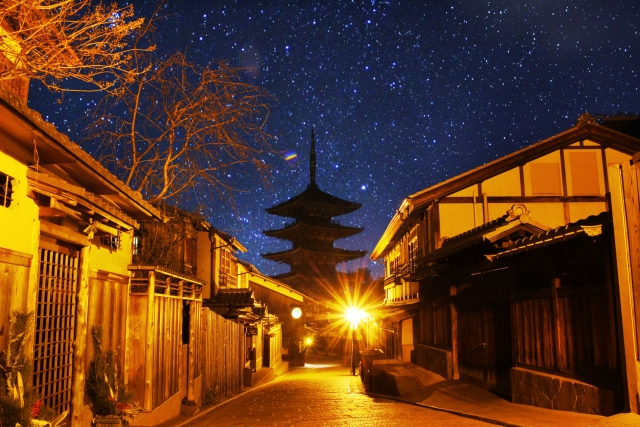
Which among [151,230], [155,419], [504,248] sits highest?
[151,230]

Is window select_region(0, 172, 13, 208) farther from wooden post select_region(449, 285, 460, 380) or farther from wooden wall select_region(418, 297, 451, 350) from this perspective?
wooden wall select_region(418, 297, 451, 350)

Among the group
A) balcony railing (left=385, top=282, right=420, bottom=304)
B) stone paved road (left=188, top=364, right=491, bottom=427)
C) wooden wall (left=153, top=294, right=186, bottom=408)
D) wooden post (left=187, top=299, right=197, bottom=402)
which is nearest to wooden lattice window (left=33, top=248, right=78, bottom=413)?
wooden wall (left=153, top=294, right=186, bottom=408)

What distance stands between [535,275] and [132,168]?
34.4ft

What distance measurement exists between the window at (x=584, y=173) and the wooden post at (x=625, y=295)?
Answer: 14.0m

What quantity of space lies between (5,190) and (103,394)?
409 centimetres

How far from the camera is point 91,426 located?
9.45 m

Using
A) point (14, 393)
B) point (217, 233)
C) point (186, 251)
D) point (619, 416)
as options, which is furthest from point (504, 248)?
point (217, 233)

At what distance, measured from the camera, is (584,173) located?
884 inches

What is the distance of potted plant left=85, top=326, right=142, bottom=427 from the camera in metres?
9.14

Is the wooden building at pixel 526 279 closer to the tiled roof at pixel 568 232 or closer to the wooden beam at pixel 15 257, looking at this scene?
the tiled roof at pixel 568 232

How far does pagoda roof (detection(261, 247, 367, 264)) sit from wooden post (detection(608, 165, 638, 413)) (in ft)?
173

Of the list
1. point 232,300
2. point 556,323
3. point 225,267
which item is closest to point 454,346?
point 556,323

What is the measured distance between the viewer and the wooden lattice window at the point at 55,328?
7754 millimetres

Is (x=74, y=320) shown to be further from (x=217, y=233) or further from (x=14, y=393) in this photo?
(x=217, y=233)
